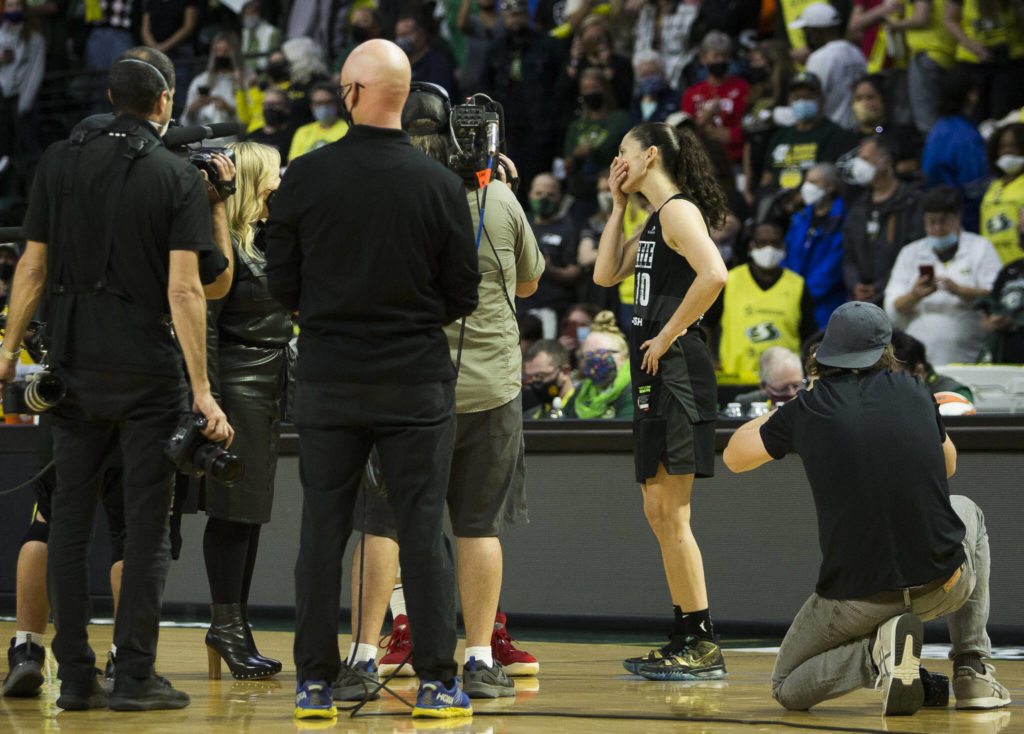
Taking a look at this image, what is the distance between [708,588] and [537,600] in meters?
0.77

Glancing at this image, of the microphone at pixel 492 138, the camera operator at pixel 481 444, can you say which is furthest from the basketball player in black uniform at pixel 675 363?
the microphone at pixel 492 138

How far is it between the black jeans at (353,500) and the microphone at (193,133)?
3.28 feet

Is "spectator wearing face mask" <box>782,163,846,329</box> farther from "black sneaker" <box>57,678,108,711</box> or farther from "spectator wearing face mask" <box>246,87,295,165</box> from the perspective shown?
"black sneaker" <box>57,678,108,711</box>

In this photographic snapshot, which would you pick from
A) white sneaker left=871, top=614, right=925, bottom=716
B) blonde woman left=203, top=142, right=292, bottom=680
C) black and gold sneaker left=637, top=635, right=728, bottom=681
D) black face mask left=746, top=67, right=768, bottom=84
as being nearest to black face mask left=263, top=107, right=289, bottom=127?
black face mask left=746, top=67, right=768, bottom=84

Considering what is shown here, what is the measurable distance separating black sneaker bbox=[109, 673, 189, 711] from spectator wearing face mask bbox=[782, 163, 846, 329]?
561cm

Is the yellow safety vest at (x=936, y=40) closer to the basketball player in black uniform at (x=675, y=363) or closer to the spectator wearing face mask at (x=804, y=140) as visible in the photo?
the spectator wearing face mask at (x=804, y=140)

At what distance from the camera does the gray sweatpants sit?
13.1 feet

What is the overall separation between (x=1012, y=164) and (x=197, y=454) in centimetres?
593

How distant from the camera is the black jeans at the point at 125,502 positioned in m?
→ 3.85

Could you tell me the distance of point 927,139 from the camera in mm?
8883

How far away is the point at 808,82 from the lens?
Result: 9.23 m

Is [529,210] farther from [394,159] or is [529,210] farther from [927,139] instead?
[394,159]

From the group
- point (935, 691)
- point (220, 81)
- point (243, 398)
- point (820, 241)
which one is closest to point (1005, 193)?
point (820, 241)

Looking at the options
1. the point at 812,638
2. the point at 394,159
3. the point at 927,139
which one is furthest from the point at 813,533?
the point at 927,139
